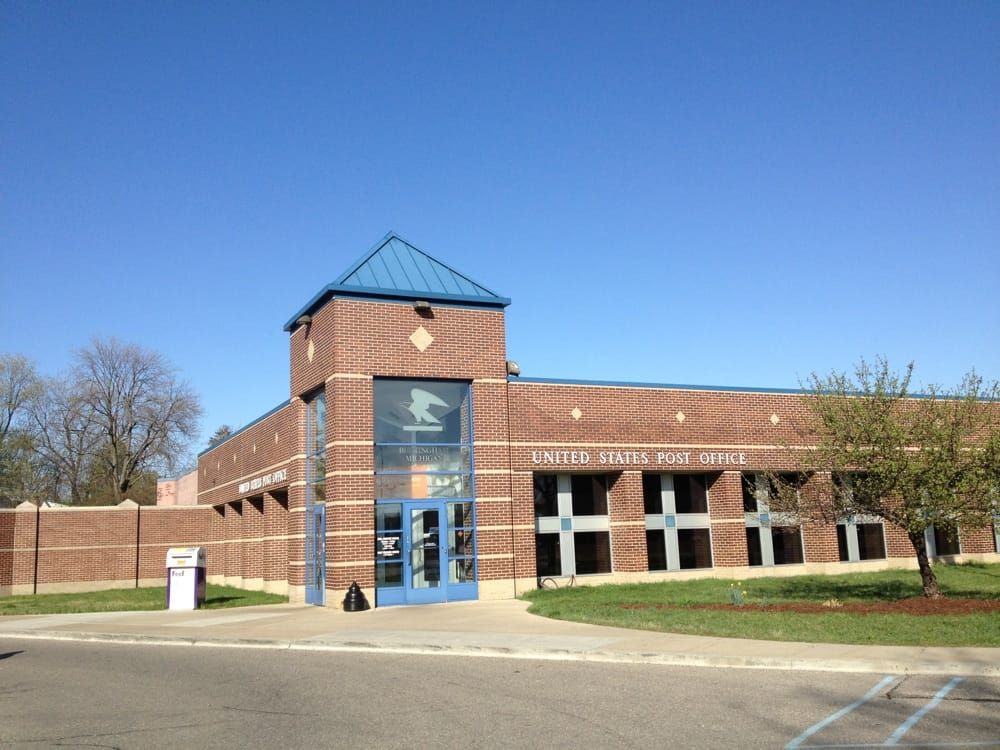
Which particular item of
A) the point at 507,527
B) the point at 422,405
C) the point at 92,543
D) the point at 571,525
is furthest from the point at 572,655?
the point at 92,543

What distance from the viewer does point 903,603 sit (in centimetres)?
1684

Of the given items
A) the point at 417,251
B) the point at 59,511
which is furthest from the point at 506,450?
the point at 59,511

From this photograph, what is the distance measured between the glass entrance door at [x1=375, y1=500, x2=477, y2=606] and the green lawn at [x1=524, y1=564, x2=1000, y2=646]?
1.86m

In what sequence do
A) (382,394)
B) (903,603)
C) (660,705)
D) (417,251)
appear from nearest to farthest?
(660,705) < (903,603) < (382,394) < (417,251)

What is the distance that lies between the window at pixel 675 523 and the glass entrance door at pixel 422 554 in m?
6.06

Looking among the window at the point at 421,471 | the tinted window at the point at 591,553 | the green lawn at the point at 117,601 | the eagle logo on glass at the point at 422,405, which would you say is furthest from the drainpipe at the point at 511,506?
the green lawn at the point at 117,601

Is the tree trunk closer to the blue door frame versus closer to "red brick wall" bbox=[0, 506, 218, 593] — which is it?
the blue door frame

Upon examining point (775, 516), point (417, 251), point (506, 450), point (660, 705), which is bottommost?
point (660, 705)

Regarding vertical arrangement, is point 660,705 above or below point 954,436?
below

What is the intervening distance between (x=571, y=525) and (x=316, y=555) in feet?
22.6

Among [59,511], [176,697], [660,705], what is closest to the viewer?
[660,705]

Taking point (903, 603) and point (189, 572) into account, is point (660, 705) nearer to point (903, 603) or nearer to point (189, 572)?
point (903, 603)

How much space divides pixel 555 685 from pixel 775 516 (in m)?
17.7

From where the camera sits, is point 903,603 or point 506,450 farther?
point 506,450
